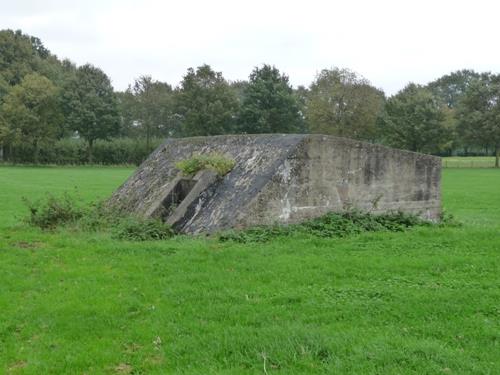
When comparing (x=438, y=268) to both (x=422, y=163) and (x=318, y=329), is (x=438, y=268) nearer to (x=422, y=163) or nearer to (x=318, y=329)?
(x=318, y=329)

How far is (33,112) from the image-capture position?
5856 cm

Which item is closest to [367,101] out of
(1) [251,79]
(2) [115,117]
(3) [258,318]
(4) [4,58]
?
(1) [251,79]

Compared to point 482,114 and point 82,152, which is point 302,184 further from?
point 482,114

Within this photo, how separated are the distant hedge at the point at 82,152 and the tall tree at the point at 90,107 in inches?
42.7

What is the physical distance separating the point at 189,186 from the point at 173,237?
1664mm

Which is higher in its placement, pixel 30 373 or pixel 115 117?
pixel 115 117

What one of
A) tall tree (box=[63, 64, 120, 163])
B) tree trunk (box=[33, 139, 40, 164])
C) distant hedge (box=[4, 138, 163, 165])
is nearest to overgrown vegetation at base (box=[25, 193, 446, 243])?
tall tree (box=[63, 64, 120, 163])

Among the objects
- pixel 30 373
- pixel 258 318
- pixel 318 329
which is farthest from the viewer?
pixel 258 318

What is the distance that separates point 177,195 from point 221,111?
5076 cm

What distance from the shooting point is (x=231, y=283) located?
6828mm

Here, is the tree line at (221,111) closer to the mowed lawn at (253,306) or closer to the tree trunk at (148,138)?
the tree trunk at (148,138)

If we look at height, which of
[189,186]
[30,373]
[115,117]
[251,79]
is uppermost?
[251,79]

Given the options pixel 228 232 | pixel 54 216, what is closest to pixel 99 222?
pixel 54 216

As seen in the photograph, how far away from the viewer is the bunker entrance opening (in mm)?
11211
